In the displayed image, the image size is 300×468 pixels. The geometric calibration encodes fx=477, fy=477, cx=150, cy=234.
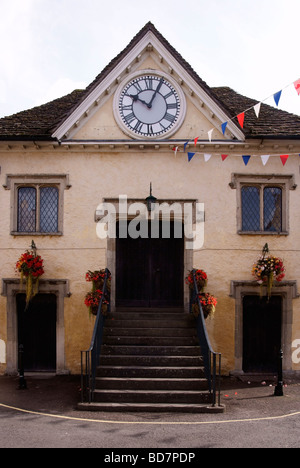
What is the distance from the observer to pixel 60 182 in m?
13.1

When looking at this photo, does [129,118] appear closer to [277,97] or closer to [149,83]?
[149,83]

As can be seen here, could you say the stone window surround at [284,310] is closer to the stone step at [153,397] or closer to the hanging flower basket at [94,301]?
the stone step at [153,397]

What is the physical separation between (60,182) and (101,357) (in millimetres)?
4985

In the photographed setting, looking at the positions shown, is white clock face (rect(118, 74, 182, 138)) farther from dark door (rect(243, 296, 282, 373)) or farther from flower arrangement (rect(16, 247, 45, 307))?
dark door (rect(243, 296, 282, 373))

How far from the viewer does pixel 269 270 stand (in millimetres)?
12484

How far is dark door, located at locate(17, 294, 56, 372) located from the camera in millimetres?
13078

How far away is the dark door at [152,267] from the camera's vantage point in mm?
13422

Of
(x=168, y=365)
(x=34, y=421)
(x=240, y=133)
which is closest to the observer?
(x=34, y=421)

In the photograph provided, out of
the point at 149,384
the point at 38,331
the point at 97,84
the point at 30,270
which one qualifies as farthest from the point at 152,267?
the point at 97,84

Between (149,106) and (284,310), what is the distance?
662cm

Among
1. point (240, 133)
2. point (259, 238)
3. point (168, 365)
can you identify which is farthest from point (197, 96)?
point (168, 365)

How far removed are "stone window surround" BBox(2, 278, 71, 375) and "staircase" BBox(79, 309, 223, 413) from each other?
5.49 feet

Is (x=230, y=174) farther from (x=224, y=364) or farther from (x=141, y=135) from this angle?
(x=224, y=364)

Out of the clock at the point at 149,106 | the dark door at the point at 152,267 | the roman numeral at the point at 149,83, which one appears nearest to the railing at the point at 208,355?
the dark door at the point at 152,267
